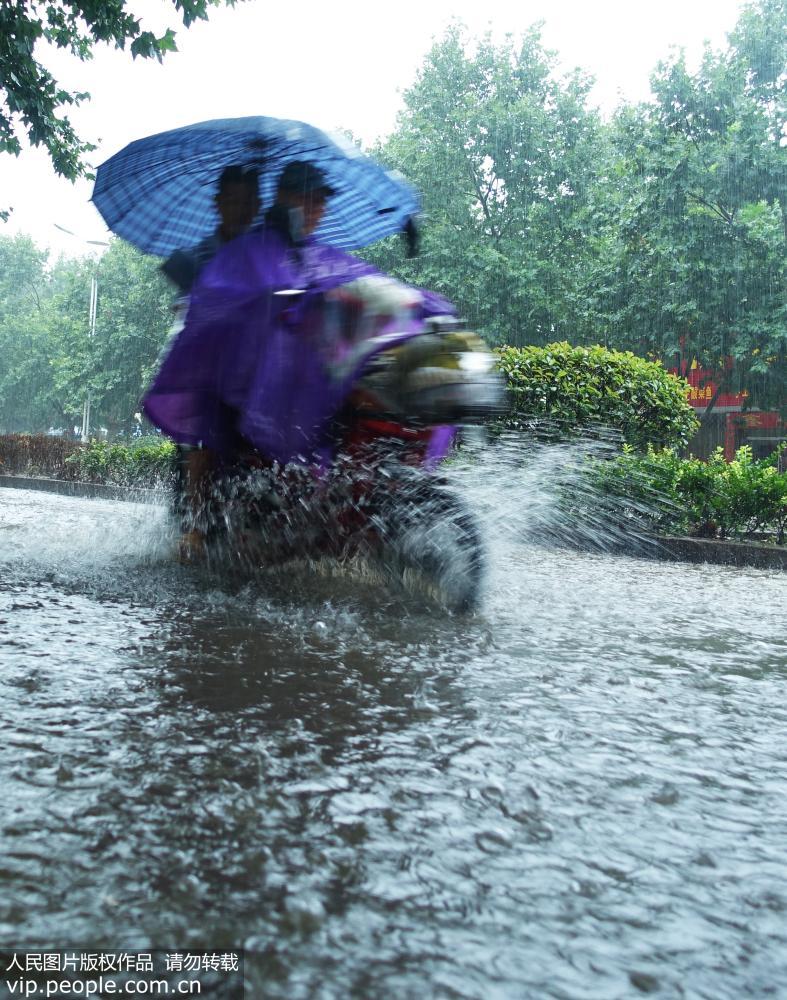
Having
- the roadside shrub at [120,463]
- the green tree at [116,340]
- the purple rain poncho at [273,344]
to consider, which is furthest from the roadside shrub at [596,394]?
the green tree at [116,340]

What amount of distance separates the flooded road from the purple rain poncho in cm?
86

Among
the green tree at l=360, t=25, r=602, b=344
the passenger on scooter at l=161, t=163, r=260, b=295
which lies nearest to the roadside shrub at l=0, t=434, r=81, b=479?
the green tree at l=360, t=25, r=602, b=344

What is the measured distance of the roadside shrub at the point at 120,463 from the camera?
1733cm

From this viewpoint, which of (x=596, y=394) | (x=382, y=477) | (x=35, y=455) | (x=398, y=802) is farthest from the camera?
(x=35, y=455)

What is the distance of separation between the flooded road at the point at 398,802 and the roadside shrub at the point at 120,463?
13847mm

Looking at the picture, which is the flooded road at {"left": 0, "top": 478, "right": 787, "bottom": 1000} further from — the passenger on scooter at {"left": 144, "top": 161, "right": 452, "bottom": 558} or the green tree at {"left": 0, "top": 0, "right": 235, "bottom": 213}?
the green tree at {"left": 0, "top": 0, "right": 235, "bottom": 213}

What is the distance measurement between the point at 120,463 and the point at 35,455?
11.4 feet

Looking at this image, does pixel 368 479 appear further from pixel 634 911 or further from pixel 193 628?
pixel 634 911

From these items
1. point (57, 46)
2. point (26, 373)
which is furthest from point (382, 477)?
point (26, 373)

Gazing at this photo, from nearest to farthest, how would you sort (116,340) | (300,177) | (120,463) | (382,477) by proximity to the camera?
(382,477)
(300,177)
(120,463)
(116,340)

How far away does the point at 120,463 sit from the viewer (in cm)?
1845

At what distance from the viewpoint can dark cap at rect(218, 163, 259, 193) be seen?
4.62 m

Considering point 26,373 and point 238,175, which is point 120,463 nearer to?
point 238,175

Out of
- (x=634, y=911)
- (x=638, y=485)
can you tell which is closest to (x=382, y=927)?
(x=634, y=911)
